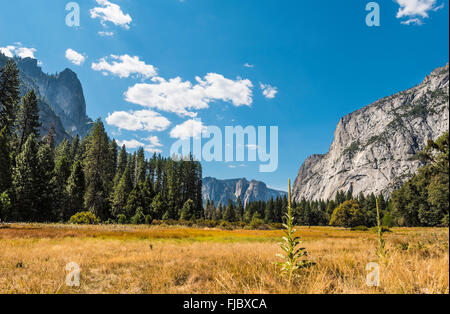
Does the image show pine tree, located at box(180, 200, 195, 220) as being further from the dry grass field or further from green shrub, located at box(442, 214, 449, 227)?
green shrub, located at box(442, 214, 449, 227)

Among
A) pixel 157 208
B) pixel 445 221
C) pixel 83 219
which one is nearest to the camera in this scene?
pixel 445 221

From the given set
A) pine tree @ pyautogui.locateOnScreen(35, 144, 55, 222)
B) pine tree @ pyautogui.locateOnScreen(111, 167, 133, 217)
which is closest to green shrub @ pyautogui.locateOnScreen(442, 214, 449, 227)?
pine tree @ pyautogui.locateOnScreen(35, 144, 55, 222)

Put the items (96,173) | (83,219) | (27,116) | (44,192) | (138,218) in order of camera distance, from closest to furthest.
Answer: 1. (83,219)
2. (44,192)
3. (96,173)
4. (138,218)
5. (27,116)

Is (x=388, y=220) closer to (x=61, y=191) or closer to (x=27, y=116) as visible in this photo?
(x=61, y=191)

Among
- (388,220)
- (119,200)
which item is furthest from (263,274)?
(119,200)

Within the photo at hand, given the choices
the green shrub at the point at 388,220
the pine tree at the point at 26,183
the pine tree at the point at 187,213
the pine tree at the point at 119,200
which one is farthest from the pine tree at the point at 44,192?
the green shrub at the point at 388,220

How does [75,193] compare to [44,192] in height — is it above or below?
below

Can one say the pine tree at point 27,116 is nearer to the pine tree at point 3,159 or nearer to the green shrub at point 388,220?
the pine tree at point 3,159

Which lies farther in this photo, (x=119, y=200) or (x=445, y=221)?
(x=119, y=200)

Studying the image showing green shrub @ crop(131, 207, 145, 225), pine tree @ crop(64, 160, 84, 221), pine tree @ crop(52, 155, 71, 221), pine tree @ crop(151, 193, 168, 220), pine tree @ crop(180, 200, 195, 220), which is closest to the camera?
pine tree @ crop(52, 155, 71, 221)

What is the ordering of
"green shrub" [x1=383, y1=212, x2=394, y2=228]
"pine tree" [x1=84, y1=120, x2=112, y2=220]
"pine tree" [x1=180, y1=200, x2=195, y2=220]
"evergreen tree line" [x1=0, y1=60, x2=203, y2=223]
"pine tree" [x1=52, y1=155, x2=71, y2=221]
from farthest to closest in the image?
1. "pine tree" [x1=180, y1=200, x2=195, y2=220]
2. "pine tree" [x1=84, y1=120, x2=112, y2=220]
3. "pine tree" [x1=52, y1=155, x2=71, y2=221]
4. "evergreen tree line" [x1=0, y1=60, x2=203, y2=223]
5. "green shrub" [x1=383, y1=212, x2=394, y2=228]

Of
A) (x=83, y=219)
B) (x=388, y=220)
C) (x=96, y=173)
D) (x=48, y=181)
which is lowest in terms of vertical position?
(x=83, y=219)
